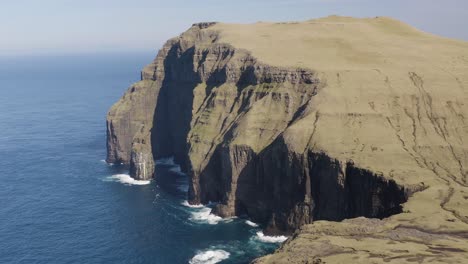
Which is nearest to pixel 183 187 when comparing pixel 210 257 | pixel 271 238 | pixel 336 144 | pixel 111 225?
pixel 111 225

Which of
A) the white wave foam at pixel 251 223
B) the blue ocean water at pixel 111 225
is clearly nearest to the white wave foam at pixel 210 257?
the blue ocean water at pixel 111 225

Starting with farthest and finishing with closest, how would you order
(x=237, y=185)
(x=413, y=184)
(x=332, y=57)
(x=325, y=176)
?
(x=332, y=57)
(x=237, y=185)
(x=325, y=176)
(x=413, y=184)

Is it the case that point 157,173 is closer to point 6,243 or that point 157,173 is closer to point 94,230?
point 94,230

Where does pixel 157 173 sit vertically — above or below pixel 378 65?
below

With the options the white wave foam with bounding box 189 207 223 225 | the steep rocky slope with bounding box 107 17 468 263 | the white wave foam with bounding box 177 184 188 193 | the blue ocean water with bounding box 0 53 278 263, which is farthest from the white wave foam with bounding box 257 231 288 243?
the white wave foam with bounding box 177 184 188 193

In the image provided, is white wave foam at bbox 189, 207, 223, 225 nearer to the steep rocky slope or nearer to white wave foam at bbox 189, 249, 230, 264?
the steep rocky slope

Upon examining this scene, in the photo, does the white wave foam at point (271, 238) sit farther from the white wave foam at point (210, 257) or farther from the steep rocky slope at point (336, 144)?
the white wave foam at point (210, 257)

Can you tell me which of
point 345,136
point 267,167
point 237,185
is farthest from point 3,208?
point 345,136

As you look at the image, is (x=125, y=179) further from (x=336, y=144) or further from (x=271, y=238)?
(x=336, y=144)
